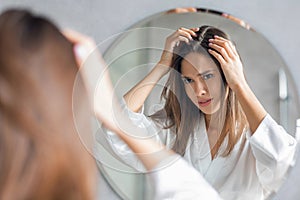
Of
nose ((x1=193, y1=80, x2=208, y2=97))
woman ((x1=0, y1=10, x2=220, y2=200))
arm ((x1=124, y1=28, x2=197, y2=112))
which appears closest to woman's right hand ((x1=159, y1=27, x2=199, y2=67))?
arm ((x1=124, y1=28, x2=197, y2=112))

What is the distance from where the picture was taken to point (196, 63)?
1587 mm

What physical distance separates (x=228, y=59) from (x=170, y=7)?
0.83 ft

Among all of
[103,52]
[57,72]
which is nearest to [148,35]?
[103,52]

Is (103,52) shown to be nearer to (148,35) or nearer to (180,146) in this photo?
(148,35)

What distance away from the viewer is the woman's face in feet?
5.18

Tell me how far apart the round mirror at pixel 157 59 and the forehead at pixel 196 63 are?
0.09m

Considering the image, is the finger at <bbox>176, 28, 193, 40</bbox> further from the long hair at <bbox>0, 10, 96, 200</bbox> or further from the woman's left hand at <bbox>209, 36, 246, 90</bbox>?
the long hair at <bbox>0, 10, 96, 200</bbox>

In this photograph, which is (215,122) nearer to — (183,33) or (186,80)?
(186,80)

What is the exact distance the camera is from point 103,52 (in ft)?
5.31

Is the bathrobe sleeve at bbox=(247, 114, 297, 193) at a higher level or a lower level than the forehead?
lower

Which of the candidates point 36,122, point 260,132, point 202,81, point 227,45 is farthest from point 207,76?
point 36,122

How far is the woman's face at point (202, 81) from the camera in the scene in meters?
1.58

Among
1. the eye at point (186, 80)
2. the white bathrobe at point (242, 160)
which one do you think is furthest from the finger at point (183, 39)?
the white bathrobe at point (242, 160)

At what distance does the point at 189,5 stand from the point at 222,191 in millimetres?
594
